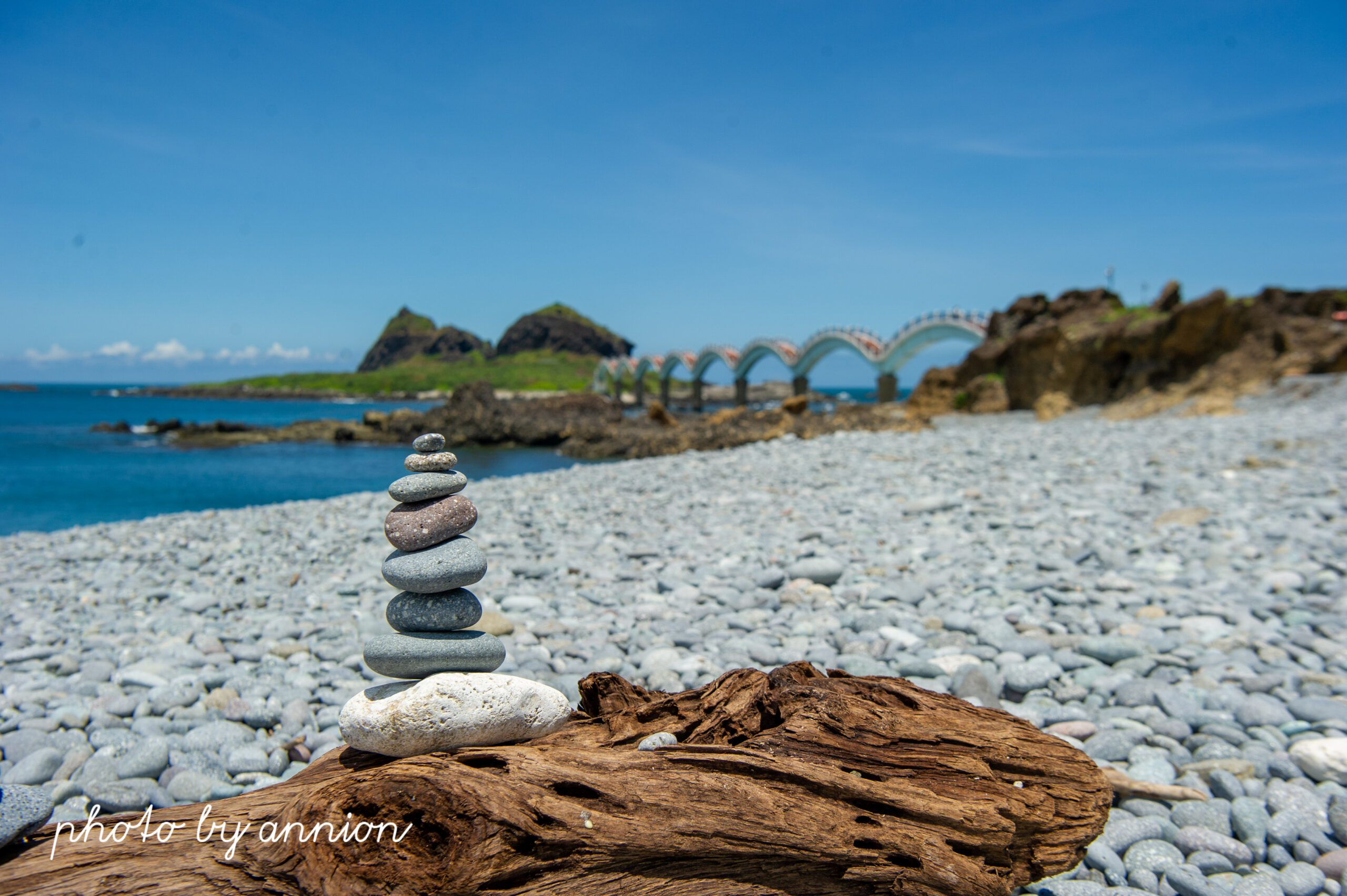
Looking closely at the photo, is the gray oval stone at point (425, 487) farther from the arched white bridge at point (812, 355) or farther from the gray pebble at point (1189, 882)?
the arched white bridge at point (812, 355)

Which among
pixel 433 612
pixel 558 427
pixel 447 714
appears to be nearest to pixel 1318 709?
pixel 447 714

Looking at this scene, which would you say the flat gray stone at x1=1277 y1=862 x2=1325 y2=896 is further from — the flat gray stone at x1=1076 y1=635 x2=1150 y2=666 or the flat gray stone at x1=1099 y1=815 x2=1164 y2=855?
the flat gray stone at x1=1076 y1=635 x2=1150 y2=666

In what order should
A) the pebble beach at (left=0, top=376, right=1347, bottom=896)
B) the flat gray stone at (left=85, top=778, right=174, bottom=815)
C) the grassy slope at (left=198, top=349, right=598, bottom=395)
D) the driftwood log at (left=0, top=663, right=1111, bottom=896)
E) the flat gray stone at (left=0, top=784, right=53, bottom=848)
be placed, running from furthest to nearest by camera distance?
the grassy slope at (left=198, top=349, right=598, bottom=395), the pebble beach at (left=0, top=376, right=1347, bottom=896), the flat gray stone at (left=85, top=778, right=174, bottom=815), the flat gray stone at (left=0, top=784, right=53, bottom=848), the driftwood log at (left=0, top=663, right=1111, bottom=896)

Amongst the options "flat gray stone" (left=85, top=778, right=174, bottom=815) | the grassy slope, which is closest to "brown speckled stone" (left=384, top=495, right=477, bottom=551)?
"flat gray stone" (left=85, top=778, right=174, bottom=815)

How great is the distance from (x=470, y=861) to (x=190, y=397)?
134398 mm

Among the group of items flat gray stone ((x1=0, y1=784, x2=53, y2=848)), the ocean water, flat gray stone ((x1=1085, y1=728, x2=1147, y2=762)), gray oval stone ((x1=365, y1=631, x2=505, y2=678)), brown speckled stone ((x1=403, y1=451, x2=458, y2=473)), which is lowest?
the ocean water

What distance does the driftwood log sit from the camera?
2086 millimetres

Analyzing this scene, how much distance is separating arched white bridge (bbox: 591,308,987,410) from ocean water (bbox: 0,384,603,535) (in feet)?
53.6

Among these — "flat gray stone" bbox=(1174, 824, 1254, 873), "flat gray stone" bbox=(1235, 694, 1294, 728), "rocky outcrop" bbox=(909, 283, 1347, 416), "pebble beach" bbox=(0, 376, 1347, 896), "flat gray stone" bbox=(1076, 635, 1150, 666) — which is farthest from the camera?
"rocky outcrop" bbox=(909, 283, 1347, 416)

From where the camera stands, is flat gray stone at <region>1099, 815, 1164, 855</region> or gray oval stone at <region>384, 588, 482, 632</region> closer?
gray oval stone at <region>384, 588, 482, 632</region>

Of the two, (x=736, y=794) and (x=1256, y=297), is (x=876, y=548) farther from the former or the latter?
(x=1256, y=297)

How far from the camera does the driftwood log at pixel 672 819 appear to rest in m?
2.09

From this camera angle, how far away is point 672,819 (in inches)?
87.9

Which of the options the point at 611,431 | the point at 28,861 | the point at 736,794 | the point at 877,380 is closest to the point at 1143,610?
the point at 736,794
